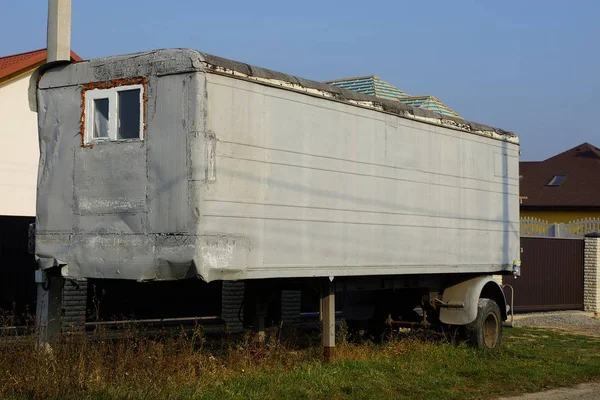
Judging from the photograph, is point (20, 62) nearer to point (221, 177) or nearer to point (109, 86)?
point (109, 86)

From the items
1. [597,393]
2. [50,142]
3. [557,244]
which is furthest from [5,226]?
[557,244]

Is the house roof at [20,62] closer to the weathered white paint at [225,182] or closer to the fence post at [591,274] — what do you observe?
the weathered white paint at [225,182]

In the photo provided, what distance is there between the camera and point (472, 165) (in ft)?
46.2

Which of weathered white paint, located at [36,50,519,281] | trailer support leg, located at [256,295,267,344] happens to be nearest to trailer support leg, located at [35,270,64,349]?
weathered white paint, located at [36,50,519,281]

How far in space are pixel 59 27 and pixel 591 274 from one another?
64.6 feet

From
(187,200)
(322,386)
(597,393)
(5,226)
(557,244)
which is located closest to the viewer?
(187,200)

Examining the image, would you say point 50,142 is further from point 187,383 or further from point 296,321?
point 296,321

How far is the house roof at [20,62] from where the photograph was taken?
22.0 meters

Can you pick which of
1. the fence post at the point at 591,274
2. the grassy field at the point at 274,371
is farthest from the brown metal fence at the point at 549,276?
the grassy field at the point at 274,371

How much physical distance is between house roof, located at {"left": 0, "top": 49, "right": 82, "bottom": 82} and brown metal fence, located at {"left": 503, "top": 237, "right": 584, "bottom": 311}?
13.0 meters

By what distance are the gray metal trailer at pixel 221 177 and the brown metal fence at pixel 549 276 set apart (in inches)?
485

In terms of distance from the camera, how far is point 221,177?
9453mm

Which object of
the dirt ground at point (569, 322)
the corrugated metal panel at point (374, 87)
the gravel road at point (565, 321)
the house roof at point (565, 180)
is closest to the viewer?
the corrugated metal panel at point (374, 87)

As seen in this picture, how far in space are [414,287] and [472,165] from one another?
2162 millimetres
